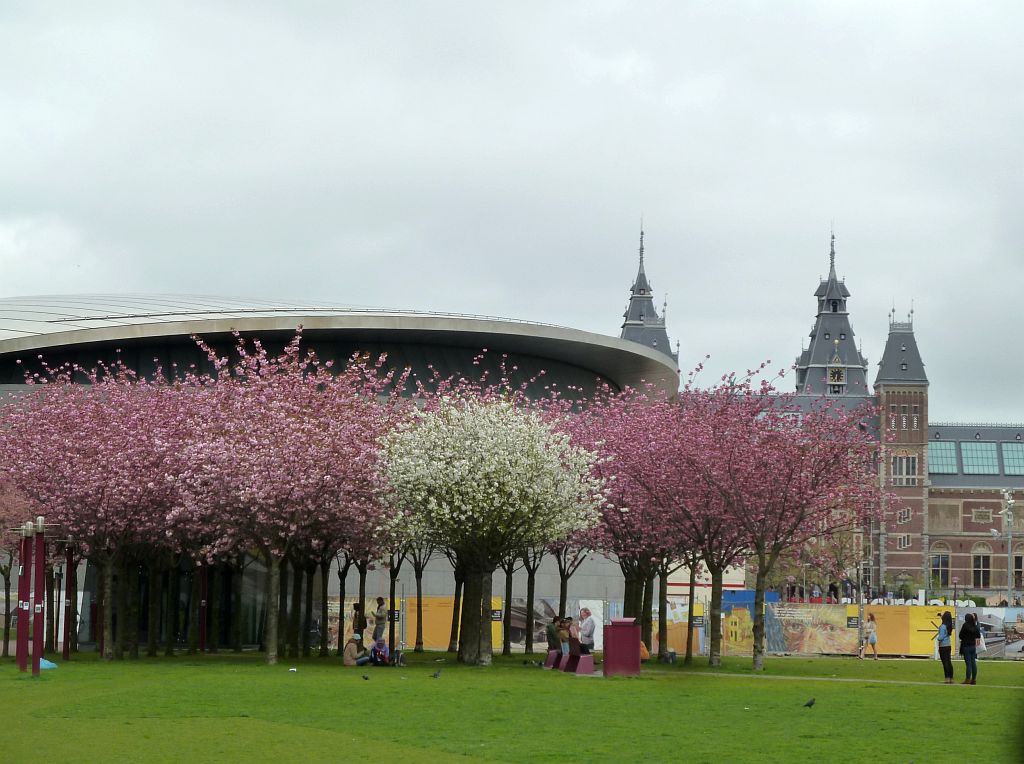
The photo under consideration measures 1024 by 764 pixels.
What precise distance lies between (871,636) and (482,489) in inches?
718

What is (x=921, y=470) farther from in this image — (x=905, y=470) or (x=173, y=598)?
(x=173, y=598)

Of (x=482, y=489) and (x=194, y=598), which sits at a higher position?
(x=482, y=489)

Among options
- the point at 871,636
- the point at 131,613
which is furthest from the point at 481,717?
the point at 871,636

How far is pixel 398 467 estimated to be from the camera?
34312 mm

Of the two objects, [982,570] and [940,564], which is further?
[940,564]

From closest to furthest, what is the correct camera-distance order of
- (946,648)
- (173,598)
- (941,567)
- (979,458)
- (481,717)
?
1. (481,717)
2. (946,648)
3. (173,598)
4. (941,567)
5. (979,458)

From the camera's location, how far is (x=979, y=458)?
174 m

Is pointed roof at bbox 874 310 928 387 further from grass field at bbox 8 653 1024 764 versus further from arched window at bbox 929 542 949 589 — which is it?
grass field at bbox 8 653 1024 764

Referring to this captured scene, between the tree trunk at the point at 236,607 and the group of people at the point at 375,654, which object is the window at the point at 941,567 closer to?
the tree trunk at the point at 236,607

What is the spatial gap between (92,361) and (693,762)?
4971 centimetres

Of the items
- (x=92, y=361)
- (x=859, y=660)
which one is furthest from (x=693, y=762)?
(x=92, y=361)

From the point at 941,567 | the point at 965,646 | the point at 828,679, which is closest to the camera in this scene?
the point at 965,646

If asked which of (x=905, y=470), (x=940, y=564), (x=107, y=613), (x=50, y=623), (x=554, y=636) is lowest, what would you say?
(x=940, y=564)

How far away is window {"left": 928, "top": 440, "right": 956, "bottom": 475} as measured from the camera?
17250 centimetres
